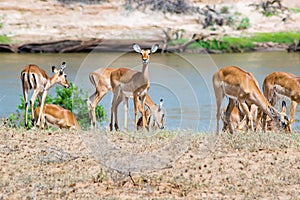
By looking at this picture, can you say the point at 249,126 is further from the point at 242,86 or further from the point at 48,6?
the point at 48,6

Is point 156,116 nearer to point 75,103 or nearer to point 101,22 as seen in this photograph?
point 75,103

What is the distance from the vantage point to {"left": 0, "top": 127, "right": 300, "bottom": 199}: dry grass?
584 cm

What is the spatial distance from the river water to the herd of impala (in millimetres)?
536

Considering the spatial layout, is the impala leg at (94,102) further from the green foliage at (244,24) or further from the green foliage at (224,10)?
the green foliage at (224,10)

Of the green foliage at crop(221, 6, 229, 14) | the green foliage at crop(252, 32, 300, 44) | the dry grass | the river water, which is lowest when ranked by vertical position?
the river water

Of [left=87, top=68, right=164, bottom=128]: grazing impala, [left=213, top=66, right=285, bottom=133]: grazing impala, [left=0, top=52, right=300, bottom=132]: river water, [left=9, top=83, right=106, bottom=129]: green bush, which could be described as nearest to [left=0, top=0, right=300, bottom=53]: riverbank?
[left=0, top=52, right=300, bottom=132]: river water

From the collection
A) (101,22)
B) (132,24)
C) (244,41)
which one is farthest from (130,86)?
(244,41)

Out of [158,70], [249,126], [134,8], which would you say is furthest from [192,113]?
[134,8]

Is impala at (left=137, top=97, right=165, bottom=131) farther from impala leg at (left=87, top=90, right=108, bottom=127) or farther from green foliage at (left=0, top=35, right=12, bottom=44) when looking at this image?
green foliage at (left=0, top=35, right=12, bottom=44)

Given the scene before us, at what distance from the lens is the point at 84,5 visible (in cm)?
2366

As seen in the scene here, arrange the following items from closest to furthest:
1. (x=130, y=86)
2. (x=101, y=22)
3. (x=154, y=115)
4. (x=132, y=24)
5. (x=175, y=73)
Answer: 1. (x=130, y=86)
2. (x=154, y=115)
3. (x=175, y=73)
4. (x=132, y=24)
5. (x=101, y=22)

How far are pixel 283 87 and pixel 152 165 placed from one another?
12.5 ft

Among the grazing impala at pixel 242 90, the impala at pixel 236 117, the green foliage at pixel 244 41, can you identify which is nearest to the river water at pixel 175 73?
the impala at pixel 236 117

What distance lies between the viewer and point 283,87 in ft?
32.1
